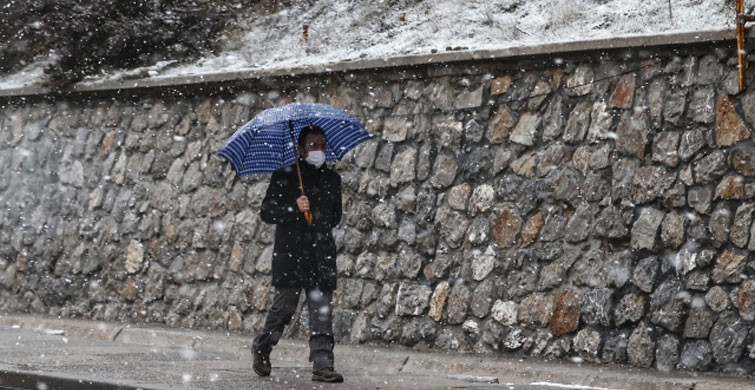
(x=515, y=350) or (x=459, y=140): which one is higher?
(x=459, y=140)

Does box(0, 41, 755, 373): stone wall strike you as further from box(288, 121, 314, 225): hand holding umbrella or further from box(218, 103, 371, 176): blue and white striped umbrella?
box(288, 121, 314, 225): hand holding umbrella

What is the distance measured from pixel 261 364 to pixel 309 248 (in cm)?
93

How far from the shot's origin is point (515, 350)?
10234 millimetres

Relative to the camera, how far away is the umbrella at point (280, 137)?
872 centimetres

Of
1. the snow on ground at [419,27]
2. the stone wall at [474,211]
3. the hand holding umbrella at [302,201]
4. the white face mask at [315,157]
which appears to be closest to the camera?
the hand holding umbrella at [302,201]

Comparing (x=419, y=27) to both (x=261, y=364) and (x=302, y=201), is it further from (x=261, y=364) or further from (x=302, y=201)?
(x=261, y=364)

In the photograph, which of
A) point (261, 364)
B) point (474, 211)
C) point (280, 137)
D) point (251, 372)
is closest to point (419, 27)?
point (474, 211)

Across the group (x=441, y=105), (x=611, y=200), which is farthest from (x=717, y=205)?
(x=441, y=105)

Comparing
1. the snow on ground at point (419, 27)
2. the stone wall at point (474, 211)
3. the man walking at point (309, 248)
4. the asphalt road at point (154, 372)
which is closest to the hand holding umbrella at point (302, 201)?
the man walking at point (309, 248)

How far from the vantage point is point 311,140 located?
8.50 metres

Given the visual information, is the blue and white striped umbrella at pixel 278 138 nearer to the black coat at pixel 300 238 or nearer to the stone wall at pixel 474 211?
the black coat at pixel 300 238

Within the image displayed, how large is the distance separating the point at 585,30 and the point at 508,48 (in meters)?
2.01

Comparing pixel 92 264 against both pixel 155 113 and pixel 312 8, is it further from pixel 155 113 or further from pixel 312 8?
pixel 312 8

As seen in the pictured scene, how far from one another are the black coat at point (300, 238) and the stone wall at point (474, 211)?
2.47 m
